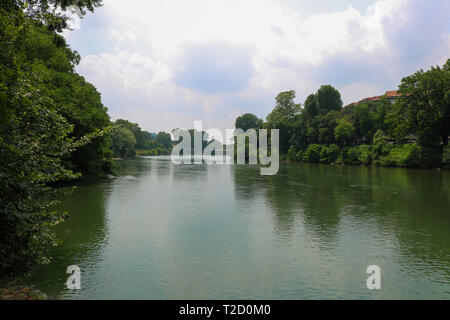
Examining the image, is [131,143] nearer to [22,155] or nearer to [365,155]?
[365,155]

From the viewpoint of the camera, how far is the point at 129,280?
821cm

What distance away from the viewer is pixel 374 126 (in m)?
69.2

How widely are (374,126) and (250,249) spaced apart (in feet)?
218

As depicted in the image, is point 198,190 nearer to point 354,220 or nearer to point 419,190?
point 354,220

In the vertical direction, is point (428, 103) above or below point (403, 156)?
above

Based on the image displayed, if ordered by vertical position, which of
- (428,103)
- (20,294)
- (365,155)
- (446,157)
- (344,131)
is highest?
(428,103)

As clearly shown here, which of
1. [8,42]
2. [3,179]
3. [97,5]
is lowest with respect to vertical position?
[3,179]

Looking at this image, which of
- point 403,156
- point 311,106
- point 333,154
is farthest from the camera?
point 311,106

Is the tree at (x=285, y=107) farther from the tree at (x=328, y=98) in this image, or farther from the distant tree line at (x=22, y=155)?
the distant tree line at (x=22, y=155)

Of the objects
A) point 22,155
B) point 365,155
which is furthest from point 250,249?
point 365,155

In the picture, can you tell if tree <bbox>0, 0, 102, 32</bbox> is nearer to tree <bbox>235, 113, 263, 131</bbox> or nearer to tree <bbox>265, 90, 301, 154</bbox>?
tree <bbox>265, 90, 301, 154</bbox>

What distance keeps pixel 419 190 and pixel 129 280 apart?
81.2 ft
